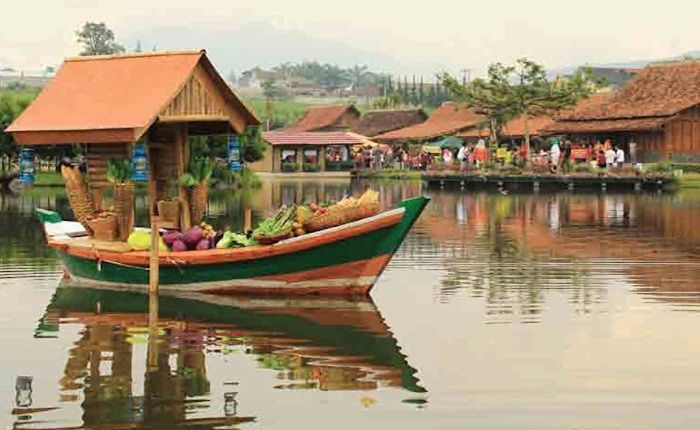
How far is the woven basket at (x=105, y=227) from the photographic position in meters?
21.6

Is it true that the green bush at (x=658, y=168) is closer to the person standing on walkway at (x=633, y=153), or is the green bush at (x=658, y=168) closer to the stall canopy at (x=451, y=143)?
the person standing on walkway at (x=633, y=153)

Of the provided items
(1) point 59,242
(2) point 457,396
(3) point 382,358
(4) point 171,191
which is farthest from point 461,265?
(2) point 457,396

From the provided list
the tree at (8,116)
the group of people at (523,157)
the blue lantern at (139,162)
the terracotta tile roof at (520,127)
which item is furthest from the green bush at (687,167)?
the blue lantern at (139,162)

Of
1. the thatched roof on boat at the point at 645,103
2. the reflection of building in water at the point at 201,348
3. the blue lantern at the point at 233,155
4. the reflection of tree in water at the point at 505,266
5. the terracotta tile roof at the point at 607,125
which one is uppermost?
the thatched roof on boat at the point at 645,103

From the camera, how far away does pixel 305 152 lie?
3703 inches

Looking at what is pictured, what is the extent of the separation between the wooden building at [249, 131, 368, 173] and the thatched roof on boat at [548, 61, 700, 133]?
62.1 ft

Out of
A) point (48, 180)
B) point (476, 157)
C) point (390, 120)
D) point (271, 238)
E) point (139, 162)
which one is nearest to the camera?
point (271, 238)

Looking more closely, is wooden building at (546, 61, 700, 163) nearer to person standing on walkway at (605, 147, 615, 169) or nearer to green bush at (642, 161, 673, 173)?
person standing on walkway at (605, 147, 615, 169)

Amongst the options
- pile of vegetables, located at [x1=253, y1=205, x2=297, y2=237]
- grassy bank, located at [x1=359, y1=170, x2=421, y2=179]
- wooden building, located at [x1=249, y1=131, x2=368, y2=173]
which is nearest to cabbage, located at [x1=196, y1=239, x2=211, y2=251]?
pile of vegetables, located at [x1=253, y1=205, x2=297, y2=237]

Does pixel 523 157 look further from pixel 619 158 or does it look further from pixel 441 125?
pixel 441 125

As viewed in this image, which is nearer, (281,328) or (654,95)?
(281,328)

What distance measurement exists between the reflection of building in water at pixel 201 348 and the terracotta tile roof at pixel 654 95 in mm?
49652

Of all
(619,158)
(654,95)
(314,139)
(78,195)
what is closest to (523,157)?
(654,95)

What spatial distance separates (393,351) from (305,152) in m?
79.5
